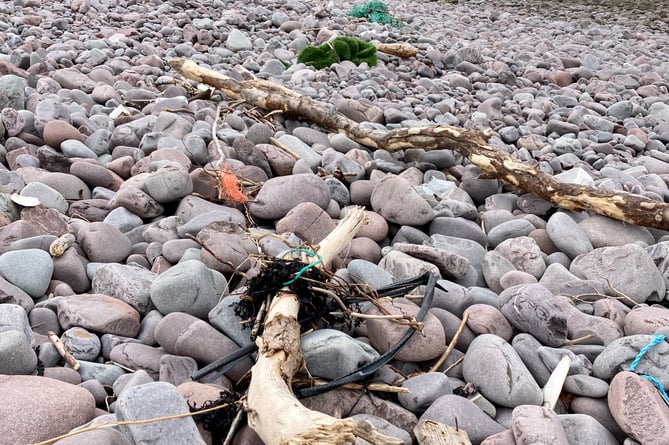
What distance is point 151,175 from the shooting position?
11.9 feet

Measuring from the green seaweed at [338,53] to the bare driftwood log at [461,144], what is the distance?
1.68 m

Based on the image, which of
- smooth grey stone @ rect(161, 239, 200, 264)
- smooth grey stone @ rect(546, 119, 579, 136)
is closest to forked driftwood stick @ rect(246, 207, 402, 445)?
smooth grey stone @ rect(161, 239, 200, 264)

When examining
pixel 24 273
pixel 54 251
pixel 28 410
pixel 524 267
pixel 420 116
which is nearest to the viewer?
pixel 28 410

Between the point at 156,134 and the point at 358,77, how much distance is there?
112 inches

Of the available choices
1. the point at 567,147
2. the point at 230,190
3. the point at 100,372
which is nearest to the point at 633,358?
the point at 100,372

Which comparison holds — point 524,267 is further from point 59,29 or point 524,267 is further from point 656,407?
point 59,29

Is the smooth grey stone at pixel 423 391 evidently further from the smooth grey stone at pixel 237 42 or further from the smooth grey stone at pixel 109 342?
the smooth grey stone at pixel 237 42

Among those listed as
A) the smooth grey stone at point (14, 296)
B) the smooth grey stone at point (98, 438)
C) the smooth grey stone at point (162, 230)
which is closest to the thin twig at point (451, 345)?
the smooth grey stone at point (98, 438)

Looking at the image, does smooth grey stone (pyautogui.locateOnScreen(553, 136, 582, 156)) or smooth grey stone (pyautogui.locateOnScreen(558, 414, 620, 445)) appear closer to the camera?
smooth grey stone (pyautogui.locateOnScreen(558, 414, 620, 445))

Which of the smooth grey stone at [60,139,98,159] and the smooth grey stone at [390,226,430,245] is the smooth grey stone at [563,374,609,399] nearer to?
the smooth grey stone at [390,226,430,245]

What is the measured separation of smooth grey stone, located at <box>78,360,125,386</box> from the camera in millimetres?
2328

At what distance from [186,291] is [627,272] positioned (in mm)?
2300

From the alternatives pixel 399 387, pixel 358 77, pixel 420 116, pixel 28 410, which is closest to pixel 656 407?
pixel 399 387

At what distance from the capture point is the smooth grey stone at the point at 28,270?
2.70 meters
